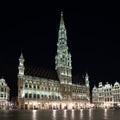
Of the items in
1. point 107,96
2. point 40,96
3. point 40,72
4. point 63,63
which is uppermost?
point 63,63

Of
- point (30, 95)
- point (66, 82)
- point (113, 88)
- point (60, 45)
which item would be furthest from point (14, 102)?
point (113, 88)

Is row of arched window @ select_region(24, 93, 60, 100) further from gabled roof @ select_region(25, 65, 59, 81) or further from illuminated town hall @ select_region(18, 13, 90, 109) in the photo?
gabled roof @ select_region(25, 65, 59, 81)

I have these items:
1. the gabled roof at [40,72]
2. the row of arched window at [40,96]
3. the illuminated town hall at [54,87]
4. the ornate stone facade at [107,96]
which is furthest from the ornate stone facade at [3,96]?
the ornate stone facade at [107,96]

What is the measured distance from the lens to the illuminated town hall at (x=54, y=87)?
363ft

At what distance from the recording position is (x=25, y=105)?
10706 cm

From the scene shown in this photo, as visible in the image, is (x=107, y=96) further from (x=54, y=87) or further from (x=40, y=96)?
(x=40, y=96)

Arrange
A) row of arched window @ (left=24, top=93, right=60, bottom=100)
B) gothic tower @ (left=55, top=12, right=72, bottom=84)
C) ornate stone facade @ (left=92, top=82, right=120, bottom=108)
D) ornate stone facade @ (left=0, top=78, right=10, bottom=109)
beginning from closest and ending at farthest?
ornate stone facade @ (left=0, top=78, right=10, bottom=109) < row of arched window @ (left=24, top=93, right=60, bottom=100) < gothic tower @ (left=55, top=12, right=72, bottom=84) < ornate stone facade @ (left=92, top=82, right=120, bottom=108)

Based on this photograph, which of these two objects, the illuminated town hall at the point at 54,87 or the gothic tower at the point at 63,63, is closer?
the illuminated town hall at the point at 54,87

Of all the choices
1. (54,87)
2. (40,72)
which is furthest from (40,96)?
(40,72)

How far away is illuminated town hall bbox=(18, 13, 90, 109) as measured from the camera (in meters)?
111

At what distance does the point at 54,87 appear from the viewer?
127 metres

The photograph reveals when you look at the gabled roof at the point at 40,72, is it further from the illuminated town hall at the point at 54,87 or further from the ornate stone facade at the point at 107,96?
the ornate stone facade at the point at 107,96

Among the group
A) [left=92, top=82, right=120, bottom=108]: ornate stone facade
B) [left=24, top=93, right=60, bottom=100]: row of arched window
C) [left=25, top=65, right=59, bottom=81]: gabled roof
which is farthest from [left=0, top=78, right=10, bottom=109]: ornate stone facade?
[left=92, top=82, right=120, bottom=108]: ornate stone facade

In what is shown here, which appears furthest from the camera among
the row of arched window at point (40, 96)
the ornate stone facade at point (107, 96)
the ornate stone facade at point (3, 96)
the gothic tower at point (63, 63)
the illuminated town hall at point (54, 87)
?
the ornate stone facade at point (107, 96)
